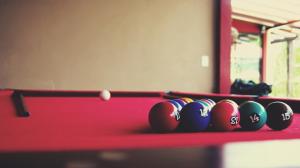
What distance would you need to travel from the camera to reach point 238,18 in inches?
330

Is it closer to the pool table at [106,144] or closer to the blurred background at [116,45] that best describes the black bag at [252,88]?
the blurred background at [116,45]

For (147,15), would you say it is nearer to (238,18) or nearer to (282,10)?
(282,10)

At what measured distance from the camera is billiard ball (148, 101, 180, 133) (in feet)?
2.97

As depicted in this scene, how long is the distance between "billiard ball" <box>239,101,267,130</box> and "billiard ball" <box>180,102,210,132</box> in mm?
106

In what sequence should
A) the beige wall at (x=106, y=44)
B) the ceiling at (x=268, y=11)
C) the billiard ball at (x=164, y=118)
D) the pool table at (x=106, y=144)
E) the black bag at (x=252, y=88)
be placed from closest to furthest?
1. the pool table at (x=106, y=144)
2. the billiard ball at (x=164, y=118)
3. the beige wall at (x=106, y=44)
4. the black bag at (x=252, y=88)
5. the ceiling at (x=268, y=11)

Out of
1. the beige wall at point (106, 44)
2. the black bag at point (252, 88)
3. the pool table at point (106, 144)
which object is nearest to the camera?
the pool table at point (106, 144)

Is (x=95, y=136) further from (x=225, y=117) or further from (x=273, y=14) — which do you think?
(x=273, y=14)

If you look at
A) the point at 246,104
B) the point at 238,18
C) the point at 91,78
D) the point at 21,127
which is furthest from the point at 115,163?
the point at 238,18

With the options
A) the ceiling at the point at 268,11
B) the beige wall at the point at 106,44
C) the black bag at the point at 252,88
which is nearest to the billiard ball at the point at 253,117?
the beige wall at the point at 106,44

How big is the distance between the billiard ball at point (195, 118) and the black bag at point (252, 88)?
3985mm

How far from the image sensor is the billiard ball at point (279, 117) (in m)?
0.96

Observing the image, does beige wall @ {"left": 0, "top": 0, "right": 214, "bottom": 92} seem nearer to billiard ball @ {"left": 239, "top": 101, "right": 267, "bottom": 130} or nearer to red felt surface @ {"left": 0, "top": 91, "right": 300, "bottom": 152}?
red felt surface @ {"left": 0, "top": 91, "right": 300, "bottom": 152}

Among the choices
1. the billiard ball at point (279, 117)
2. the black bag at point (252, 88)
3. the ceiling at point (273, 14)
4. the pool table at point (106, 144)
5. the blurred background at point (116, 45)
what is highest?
the ceiling at point (273, 14)

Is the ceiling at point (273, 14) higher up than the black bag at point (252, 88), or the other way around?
the ceiling at point (273, 14)
